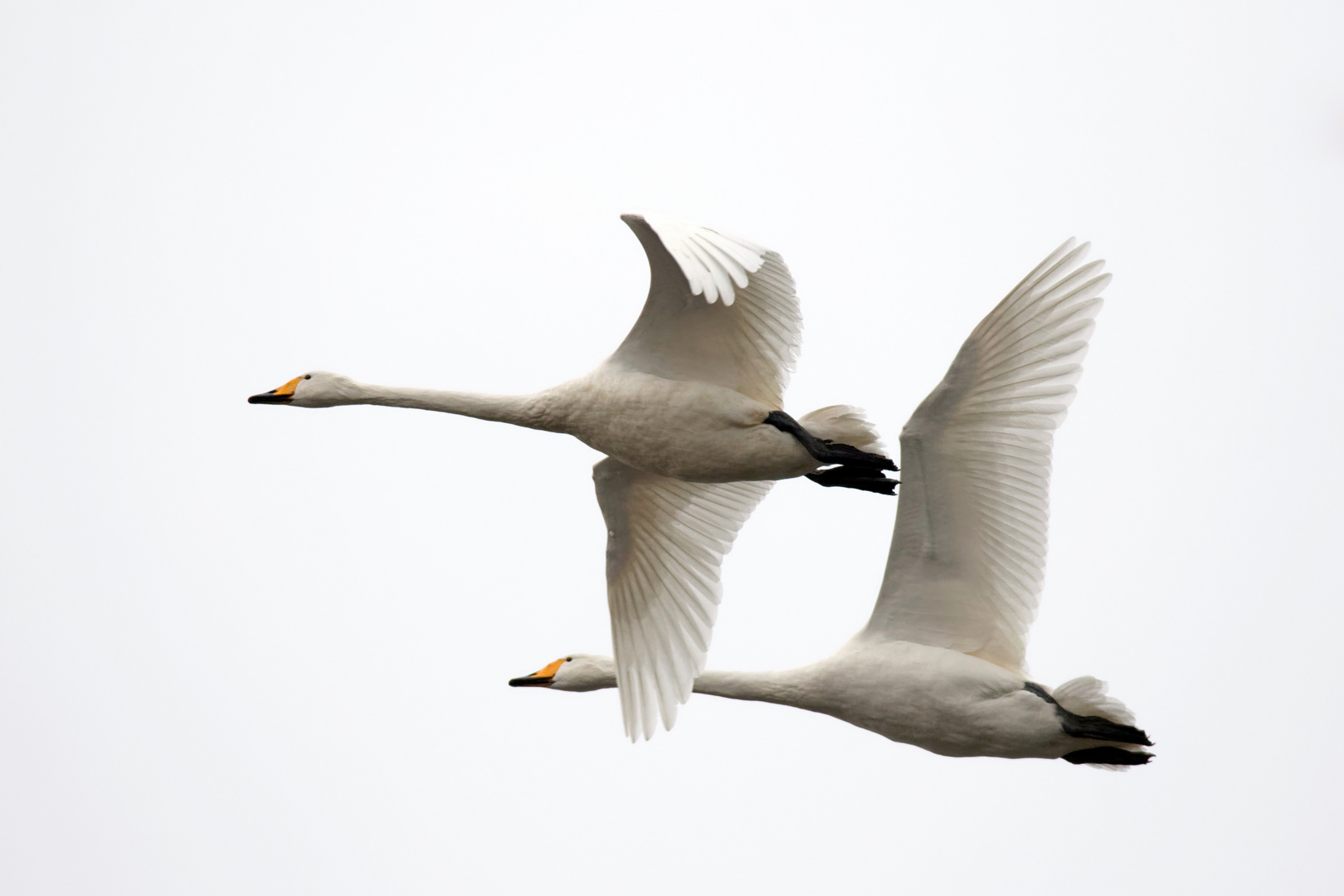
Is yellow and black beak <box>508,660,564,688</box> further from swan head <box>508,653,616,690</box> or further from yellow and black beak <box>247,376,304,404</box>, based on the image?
yellow and black beak <box>247,376,304,404</box>

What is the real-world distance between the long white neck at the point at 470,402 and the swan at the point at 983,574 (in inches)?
97.7

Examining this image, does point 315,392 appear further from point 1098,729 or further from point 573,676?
point 1098,729

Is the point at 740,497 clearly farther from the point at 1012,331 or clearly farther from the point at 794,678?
the point at 1012,331

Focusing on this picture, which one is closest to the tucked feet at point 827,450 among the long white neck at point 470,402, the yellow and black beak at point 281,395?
the long white neck at point 470,402

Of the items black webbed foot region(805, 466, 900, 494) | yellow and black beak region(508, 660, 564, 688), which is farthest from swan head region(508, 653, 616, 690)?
black webbed foot region(805, 466, 900, 494)

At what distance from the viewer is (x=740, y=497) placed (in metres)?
17.2

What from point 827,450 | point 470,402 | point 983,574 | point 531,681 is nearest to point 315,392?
point 470,402

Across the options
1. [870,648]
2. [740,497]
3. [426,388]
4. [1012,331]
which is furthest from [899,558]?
[426,388]

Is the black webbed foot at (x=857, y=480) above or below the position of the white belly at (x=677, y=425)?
below

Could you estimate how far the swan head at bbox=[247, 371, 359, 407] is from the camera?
16.7m

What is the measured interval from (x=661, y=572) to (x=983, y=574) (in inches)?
118

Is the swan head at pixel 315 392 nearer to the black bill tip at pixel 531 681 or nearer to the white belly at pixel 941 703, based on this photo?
the black bill tip at pixel 531 681

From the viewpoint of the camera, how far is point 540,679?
55.4 ft

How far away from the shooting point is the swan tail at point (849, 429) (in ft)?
50.7
